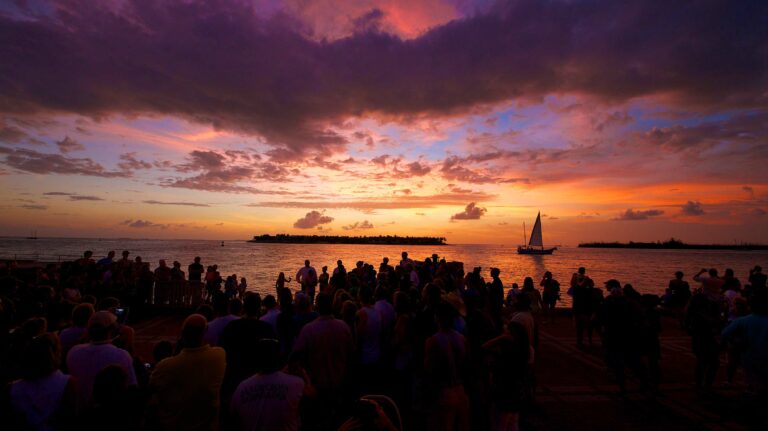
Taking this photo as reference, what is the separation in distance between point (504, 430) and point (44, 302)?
22.8ft

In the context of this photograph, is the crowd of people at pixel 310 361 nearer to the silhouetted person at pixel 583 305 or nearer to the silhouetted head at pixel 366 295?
the silhouetted head at pixel 366 295

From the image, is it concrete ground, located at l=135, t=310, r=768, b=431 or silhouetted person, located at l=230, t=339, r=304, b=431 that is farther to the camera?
concrete ground, located at l=135, t=310, r=768, b=431

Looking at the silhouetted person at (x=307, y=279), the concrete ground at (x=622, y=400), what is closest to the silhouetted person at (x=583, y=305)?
the concrete ground at (x=622, y=400)

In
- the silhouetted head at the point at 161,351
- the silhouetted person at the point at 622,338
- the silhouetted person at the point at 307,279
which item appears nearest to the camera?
the silhouetted head at the point at 161,351

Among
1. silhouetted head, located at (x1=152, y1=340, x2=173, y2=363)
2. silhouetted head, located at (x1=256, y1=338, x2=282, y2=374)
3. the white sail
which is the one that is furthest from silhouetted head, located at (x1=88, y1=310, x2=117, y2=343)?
the white sail

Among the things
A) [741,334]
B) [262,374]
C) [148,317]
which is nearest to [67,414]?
Answer: [262,374]

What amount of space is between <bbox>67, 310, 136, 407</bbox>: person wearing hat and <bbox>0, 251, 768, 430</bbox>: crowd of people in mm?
10

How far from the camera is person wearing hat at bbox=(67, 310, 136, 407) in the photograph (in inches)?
125

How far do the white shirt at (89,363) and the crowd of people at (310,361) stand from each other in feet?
0.04

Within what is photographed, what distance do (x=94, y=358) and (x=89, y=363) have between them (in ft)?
0.19

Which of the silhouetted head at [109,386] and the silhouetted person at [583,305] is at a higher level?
the silhouetted head at [109,386]

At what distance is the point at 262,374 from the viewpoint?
273 centimetres

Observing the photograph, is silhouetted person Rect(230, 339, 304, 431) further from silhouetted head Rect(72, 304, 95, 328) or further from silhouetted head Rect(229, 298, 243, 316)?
silhouetted head Rect(72, 304, 95, 328)

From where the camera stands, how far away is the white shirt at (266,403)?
267cm
